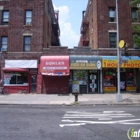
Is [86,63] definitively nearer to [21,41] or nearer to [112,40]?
[112,40]

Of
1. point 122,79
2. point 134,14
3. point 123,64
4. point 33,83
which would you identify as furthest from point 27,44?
point 134,14

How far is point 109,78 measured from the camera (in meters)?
21.3

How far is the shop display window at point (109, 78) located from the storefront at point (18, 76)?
24.1ft

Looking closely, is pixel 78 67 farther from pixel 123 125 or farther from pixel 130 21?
pixel 123 125

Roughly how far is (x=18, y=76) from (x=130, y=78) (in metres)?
11.7

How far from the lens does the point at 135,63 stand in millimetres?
20016

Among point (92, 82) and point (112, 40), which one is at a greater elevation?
Answer: point (112, 40)

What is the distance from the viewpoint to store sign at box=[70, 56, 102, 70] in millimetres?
19875

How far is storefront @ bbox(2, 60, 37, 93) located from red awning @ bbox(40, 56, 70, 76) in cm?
142

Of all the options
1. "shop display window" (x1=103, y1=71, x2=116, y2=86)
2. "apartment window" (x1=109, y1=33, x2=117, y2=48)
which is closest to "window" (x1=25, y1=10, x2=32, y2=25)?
"apartment window" (x1=109, y1=33, x2=117, y2=48)

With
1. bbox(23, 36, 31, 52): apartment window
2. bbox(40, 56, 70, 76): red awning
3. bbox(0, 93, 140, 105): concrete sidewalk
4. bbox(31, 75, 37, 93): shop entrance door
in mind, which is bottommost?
bbox(0, 93, 140, 105): concrete sidewalk

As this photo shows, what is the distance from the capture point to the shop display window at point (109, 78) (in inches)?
837

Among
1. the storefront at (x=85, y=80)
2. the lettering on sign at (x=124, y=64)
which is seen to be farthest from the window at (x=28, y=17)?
the lettering on sign at (x=124, y=64)

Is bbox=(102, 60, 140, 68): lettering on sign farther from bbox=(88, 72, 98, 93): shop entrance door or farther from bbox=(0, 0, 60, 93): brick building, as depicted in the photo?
bbox=(0, 0, 60, 93): brick building
